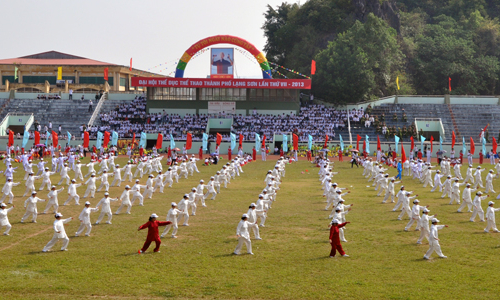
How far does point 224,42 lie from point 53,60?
29.4 metres

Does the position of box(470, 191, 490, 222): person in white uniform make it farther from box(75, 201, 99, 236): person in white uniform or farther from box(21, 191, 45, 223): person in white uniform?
box(21, 191, 45, 223): person in white uniform

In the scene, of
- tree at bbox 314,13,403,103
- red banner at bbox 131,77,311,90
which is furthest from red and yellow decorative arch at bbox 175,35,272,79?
tree at bbox 314,13,403,103

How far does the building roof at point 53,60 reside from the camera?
7019 cm

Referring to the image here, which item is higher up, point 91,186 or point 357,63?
point 357,63

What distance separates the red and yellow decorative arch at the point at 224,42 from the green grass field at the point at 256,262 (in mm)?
37667

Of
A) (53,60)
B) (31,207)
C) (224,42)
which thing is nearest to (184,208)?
→ (31,207)

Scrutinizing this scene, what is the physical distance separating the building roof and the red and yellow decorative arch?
16660mm

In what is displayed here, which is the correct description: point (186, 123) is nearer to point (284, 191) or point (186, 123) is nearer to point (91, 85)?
point (91, 85)

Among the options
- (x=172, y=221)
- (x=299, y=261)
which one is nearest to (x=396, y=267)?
(x=299, y=261)

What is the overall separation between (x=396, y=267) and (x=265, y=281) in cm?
350

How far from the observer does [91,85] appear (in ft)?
225

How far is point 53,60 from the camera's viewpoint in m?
73.6

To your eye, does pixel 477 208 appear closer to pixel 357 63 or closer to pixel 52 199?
pixel 52 199

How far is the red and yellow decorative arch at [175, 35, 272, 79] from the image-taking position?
56625mm
